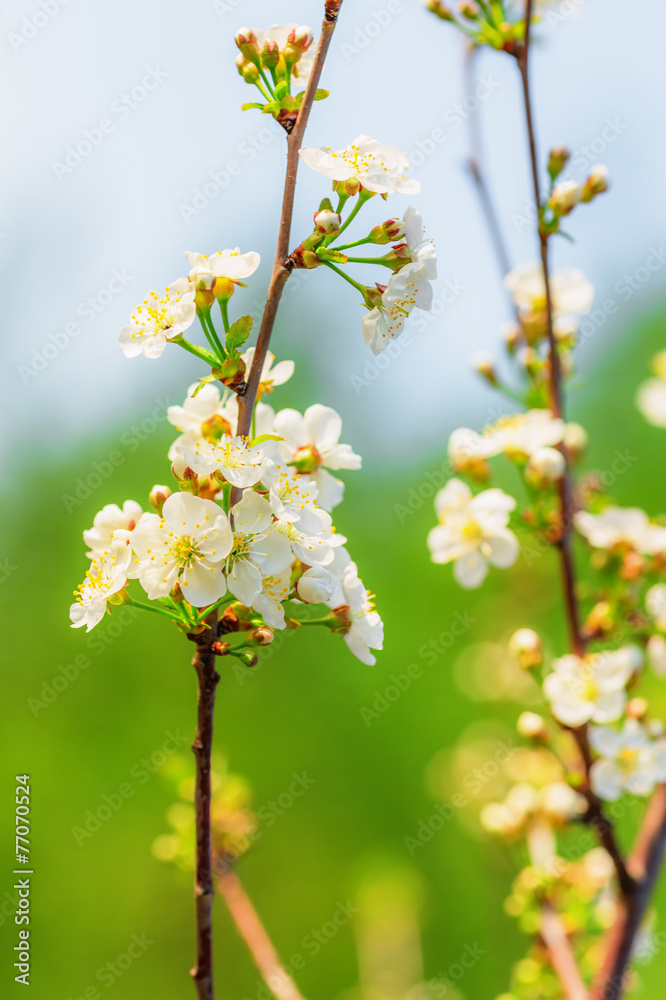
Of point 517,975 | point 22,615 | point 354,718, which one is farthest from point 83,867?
point 517,975

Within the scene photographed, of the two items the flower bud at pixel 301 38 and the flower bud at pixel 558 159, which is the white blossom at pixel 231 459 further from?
the flower bud at pixel 558 159

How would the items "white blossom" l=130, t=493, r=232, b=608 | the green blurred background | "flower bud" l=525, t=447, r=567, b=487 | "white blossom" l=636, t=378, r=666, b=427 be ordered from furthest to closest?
the green blurred background, "white blossom" l=636, t=378, r=666, b=427, "flower bud" l=525, t=447, r=567, b=487, "white blossom" l=130, t=493, r=232, b=608

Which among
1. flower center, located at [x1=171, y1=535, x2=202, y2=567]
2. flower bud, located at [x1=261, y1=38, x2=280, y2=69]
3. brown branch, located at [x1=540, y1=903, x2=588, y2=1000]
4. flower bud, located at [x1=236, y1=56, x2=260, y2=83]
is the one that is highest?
flower bud, located at [x1=261, y1=38, x2=280, y2=69]

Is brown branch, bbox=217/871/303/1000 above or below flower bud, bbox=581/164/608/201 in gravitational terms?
below

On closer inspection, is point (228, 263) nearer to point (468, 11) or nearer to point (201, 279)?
point (201, 279)

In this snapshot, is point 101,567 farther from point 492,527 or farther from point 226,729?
point 226,729

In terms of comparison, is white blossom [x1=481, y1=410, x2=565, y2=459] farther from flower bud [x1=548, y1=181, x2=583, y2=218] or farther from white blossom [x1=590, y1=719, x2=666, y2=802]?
white blossom [x1=590, y1=719, x2=666, y2=802]

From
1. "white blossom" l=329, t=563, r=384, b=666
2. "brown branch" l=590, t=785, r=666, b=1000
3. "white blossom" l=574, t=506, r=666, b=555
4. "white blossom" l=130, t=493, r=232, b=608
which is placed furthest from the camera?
"white blossom" l=574, t=506, r=666, b=555

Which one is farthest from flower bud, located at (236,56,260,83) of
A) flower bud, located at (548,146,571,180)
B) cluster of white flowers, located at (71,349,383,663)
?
flower bud, located at (548,146,571,180)
